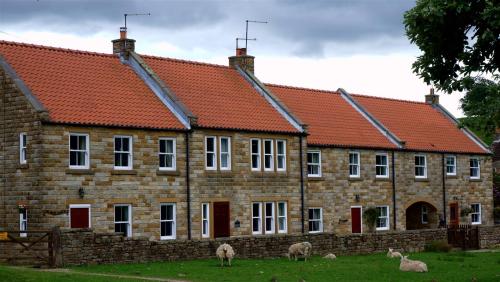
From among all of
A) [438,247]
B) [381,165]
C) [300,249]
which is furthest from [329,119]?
[300,249]

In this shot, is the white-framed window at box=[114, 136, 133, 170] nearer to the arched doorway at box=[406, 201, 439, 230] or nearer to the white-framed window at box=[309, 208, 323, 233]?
the white-framed window at box=[309, 208, 323, 233]

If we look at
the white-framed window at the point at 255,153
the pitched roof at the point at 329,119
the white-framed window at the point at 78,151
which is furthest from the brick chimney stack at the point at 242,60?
the white-framed window at the point at 78,151

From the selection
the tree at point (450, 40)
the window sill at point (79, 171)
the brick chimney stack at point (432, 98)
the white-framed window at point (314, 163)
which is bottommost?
the window sill at point (79, 171)

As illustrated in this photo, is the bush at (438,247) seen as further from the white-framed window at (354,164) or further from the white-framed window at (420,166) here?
the white-framed window at (420,166)

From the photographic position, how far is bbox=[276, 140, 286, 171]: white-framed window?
47.7 m

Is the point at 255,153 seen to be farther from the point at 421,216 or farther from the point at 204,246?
the point at 421,216

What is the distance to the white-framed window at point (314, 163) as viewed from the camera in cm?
5084

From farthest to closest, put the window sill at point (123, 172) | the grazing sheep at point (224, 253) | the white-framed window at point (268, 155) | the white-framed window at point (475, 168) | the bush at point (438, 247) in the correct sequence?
the white-framed window at point (475, 168)
the bush at point (438, 247)
the white-framed window at point (268, 155)
the window sill at point (123, 172)
the grazing sheep at point (224, 253)

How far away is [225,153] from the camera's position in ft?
147

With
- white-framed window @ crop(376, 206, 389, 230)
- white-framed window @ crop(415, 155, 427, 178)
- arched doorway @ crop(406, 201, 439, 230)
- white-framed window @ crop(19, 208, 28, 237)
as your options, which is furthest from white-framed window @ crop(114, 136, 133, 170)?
arched doorway @ crop(406, 201, 439, 230)

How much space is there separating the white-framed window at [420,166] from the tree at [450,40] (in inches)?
1162

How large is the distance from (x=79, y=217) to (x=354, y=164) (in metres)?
20.6

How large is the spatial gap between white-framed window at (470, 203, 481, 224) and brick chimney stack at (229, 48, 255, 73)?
19548 mm

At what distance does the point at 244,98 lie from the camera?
163 ft
